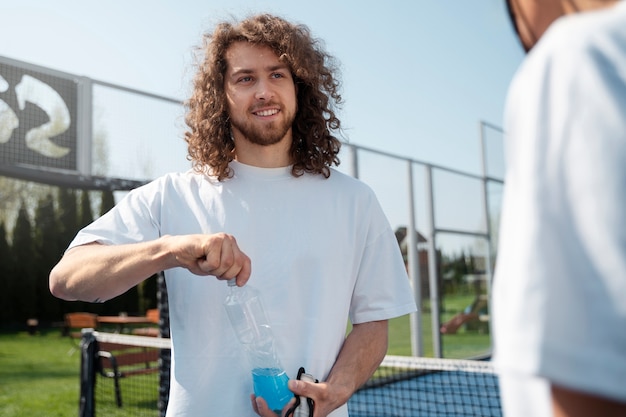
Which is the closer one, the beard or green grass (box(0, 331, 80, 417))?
the beard

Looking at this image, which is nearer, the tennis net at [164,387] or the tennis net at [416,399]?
the tennis net at [164,387]

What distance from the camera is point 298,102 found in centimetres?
234

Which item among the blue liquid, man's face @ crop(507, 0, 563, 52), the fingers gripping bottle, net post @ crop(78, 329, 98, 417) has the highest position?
man's face @ crop(507, 0, 563, 52)

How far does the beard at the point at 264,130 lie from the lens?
2035mm

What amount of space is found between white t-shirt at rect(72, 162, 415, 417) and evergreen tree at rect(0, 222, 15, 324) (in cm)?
1962

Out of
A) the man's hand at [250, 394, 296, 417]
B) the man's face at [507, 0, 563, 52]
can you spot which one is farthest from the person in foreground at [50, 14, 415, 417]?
the man's face at [507, 0, 563, 52]

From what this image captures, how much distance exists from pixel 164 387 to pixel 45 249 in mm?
17232

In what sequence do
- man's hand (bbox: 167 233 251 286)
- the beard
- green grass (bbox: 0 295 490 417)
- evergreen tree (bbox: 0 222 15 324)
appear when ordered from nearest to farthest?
man's hand (bbox: 167 233 251 286), the beard, green grass (bbox: 0 295 490 417), evergreen tree (bbox: 0 222 15 324)

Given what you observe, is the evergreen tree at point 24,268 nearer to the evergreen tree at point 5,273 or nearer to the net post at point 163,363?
the evergreen tree at point 5,273

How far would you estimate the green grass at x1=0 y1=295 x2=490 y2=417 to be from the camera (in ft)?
27.6

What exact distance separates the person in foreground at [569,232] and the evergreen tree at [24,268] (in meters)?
21.4

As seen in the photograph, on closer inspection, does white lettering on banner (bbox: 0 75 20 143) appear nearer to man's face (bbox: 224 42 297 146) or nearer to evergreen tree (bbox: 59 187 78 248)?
man's face (bbox: 224 42 297 146)

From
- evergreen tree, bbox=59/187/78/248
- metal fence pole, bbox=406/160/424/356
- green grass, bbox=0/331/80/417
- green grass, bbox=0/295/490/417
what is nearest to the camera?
green grass, bbox=0/295/490/417

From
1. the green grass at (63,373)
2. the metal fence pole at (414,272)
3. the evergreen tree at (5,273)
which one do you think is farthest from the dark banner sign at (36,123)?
the evergreen tree at (5,273)
